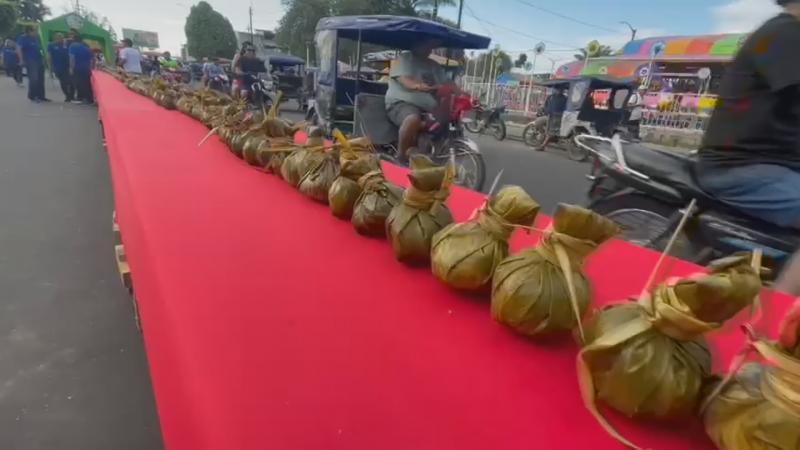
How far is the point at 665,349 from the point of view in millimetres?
499

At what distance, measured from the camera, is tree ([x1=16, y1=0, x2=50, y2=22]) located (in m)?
34.2

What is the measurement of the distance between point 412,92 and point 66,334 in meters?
2.99

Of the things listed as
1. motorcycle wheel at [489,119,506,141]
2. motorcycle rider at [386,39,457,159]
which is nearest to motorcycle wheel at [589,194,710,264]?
motorcycle rider at [386,39,457,159]

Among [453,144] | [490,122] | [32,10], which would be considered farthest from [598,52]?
[32,10]

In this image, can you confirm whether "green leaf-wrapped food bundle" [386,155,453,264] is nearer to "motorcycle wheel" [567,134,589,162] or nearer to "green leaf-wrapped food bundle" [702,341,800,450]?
"green leaf-wrapped food bundle" [702,341,800,450]

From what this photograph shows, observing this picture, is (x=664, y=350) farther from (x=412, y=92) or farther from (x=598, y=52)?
(x=598, y=52)

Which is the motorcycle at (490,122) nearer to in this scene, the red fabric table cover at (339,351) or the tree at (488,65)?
the tree at (488,65)

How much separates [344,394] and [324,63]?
5.49 m

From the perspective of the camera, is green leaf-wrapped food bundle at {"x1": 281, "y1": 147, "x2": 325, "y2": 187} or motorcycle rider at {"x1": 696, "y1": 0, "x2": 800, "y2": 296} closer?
green leaf-wrapped food bundle at {"x1": 281, "y1": 147, "x2": 325, "y2": 187}

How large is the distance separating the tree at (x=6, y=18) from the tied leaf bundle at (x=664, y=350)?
32.6 m

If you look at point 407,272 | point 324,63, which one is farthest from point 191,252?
point 324,63

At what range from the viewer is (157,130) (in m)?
2.51

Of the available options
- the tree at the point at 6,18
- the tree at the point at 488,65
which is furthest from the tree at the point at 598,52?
the tree at the point at 6,18

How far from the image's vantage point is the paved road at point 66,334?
135cm
